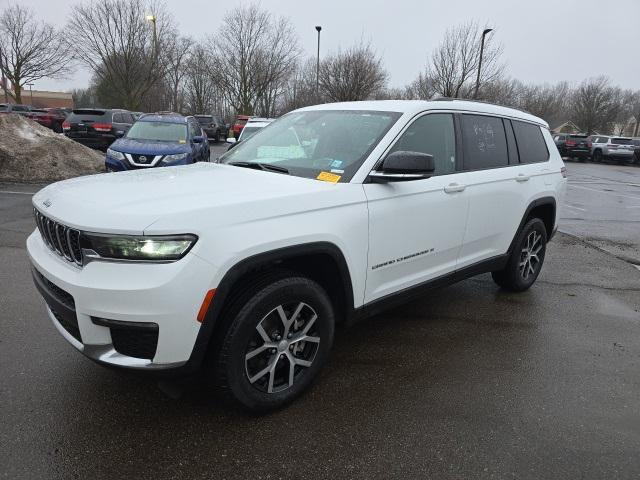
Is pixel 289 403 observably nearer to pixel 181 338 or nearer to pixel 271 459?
pixel 271 459

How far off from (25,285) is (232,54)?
37690mm

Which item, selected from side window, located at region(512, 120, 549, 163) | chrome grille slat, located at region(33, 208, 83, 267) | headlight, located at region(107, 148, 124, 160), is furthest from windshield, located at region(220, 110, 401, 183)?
headlight, located at region(107, 148, 124, 160)

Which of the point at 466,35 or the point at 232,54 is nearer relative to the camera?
the point at 466,35

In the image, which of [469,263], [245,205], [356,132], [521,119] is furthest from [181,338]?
[521,119]

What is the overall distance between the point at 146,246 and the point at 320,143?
1.64 m

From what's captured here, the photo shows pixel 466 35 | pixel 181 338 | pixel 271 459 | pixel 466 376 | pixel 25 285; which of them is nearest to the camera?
pixel 181 338

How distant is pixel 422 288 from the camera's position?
3490mm

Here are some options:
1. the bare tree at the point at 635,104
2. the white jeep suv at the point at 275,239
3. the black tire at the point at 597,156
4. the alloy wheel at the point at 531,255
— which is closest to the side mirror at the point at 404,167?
the white jeep suv at the point at 275,239

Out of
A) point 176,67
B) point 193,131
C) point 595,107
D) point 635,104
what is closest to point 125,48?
point 176,67

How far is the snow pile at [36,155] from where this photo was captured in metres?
10.9

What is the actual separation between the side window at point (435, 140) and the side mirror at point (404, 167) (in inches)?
12.6

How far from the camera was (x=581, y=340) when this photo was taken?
3.91 meters

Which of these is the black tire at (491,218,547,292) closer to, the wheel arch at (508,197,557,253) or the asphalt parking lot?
the wheel arch at (508,197,557,253)

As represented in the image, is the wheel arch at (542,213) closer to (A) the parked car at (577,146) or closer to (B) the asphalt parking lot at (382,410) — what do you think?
(B) the asphalt parking lot at (382,410)
